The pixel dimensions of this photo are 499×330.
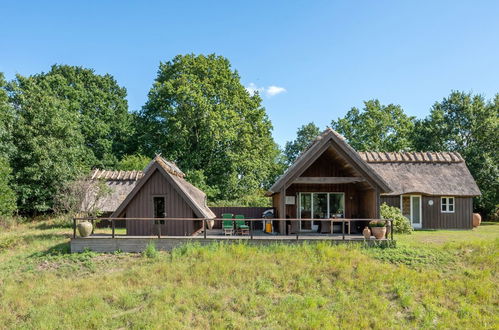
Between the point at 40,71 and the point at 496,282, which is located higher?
the point at 40,71

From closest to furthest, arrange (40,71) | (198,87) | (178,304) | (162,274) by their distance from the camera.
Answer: (178,304) < (162,274) < (198,87) < (40,71)

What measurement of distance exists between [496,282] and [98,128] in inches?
1445

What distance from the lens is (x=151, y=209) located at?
16594 mm

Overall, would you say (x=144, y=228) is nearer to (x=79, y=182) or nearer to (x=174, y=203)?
(x=174, y=203)

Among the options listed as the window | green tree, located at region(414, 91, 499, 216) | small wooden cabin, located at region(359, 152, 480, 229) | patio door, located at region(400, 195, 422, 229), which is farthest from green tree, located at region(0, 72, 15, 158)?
green tree, located at region(414, 91, 499, 216)

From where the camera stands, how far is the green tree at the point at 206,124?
102 feet

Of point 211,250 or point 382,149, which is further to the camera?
point 382,149

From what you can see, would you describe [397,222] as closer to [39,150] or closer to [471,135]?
[471,135]

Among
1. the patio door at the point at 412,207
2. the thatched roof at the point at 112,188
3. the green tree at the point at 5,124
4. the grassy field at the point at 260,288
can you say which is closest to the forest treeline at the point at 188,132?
the green tree at the point at 5,124

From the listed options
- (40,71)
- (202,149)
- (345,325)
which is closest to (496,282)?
(345,325)

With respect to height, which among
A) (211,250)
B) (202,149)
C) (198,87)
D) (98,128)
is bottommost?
(211,250)

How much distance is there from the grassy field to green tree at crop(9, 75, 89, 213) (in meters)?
14.8

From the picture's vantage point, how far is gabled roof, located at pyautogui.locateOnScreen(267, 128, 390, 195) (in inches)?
599

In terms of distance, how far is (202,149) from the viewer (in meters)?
32.7
